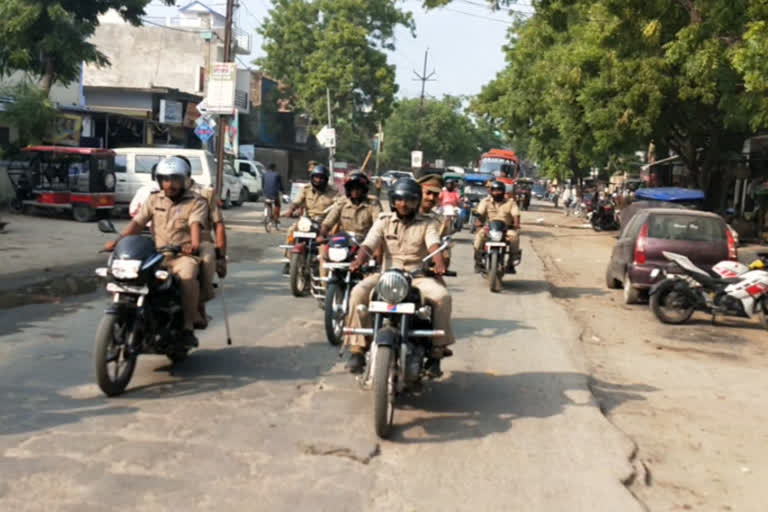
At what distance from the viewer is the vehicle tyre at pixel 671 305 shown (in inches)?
452

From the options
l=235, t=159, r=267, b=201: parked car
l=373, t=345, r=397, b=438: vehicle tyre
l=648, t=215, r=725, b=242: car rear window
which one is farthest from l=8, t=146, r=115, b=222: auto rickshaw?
l=373, t=345, r=397, b=438: vehicle tyre

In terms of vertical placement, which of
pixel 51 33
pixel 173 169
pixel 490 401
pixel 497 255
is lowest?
pixel 490 401

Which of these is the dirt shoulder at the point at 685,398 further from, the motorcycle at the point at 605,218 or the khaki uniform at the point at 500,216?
the motorcycle at the point at 605,218

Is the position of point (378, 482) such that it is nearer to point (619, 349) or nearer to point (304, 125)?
point (619, 349)

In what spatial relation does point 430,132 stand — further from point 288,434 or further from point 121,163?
point 288,434

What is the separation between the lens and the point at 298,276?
11523 millimetres

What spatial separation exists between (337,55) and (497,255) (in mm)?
46807

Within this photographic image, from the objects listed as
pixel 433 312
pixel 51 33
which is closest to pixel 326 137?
pixel 51 33

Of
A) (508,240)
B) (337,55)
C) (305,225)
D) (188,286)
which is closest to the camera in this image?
(188,286)

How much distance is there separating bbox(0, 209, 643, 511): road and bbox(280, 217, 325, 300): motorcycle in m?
2.25

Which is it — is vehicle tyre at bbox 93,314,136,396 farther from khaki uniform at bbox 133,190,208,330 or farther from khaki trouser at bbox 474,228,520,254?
khaki trouser at bbox 474,228,520,254

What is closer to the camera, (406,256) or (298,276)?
(406,256)

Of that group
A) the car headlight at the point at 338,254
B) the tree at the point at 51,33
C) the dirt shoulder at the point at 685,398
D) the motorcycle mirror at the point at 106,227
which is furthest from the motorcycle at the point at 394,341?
the tree at the point at 51,33

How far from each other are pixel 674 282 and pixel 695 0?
20.0 ft
